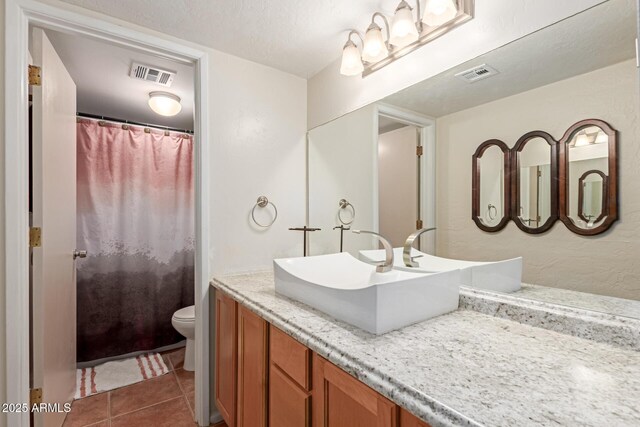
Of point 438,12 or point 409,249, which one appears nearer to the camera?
point 438,12

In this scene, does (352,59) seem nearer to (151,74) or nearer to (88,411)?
(151,74)

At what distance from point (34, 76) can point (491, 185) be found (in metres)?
2.00

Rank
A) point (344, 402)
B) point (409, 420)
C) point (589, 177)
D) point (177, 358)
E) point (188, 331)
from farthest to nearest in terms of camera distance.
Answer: point (177, 358)
point (188, 331)
point (589, 177)
point (344, 402)
point (409, 420)

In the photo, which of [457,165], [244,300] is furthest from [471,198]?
[244,300]

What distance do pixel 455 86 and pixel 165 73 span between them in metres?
1.81

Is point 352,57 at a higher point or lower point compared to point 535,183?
higher

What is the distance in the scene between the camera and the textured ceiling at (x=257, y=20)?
4.40ft

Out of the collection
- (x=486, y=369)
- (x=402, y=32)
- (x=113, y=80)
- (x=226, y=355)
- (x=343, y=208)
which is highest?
(x=113, y=80)

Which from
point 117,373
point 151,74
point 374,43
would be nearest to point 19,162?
point 151,74

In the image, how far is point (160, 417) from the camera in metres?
1.78

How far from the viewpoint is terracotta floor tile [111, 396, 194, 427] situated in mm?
1722

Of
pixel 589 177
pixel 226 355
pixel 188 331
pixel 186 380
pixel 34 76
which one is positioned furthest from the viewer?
pixel 188 331

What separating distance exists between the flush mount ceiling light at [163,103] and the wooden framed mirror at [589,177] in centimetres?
238

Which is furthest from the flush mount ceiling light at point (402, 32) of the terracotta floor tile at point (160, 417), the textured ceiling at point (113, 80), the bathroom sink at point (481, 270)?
the terracotta floor tile at point (160, 417)
